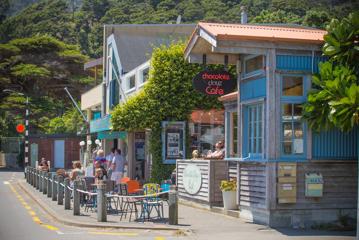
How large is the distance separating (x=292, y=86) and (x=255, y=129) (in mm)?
1414

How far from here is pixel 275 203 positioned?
47.5 ft

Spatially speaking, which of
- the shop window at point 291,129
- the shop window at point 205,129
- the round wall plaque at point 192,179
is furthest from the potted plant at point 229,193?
the shop window at point 205,129

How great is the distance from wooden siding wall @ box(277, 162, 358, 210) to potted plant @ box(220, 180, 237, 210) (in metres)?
2.73

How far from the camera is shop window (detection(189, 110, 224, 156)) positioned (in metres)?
25.0

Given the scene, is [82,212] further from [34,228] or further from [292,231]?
[292,231]

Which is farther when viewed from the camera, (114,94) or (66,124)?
(66,124)

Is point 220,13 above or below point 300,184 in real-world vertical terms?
above

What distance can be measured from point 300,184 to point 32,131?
54.8 metres

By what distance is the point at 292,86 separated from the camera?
1495 centimetres

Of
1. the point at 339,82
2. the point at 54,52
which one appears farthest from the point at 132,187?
the point at 54,52

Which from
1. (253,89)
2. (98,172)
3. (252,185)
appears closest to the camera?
(252,185)

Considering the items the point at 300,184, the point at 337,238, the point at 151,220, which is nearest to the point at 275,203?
the point at 300,184

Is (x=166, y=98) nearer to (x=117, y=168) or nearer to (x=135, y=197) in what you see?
(x=117, y=168)

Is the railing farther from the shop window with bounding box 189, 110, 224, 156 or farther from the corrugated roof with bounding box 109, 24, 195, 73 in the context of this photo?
the corrugated roof with bounding box 109, 24, 195, 73
